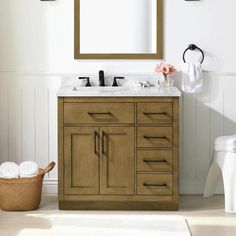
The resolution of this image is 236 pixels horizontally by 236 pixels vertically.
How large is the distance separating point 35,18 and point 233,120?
1612 mm

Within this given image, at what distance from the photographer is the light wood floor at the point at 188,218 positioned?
164 inches

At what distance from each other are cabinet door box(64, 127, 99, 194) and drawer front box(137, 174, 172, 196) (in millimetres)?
296

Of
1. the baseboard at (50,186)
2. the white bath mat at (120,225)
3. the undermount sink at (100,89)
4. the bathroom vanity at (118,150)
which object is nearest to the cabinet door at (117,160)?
the bathroom vanity at (118,150)

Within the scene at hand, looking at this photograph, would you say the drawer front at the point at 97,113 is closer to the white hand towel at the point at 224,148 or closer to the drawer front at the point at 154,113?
the drawer front at the point at 154,113

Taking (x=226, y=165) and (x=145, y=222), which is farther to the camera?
(x=226, y=165)

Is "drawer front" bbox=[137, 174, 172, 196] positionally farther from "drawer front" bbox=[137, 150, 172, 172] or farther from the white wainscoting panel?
the white wainscoting panel

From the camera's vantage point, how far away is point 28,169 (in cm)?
471

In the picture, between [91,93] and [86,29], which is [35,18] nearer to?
[86,29]

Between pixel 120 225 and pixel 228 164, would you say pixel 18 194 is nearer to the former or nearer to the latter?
pixel 120 225

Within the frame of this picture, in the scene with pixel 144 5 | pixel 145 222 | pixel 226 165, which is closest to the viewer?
pixel 145 222

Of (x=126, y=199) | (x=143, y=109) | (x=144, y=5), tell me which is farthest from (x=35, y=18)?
(x=126, y=199)

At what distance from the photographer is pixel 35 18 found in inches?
201

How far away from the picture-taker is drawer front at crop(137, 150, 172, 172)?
4.61 metres

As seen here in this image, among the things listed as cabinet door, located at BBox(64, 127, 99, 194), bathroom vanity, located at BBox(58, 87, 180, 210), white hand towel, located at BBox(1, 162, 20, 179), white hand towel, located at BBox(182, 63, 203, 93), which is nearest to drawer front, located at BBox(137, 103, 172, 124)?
bathroom vanity, located at BBox(58, 87, 180, 210)
